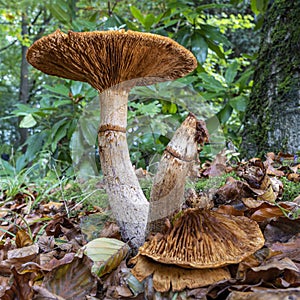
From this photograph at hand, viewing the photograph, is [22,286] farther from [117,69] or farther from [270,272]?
[117,69]

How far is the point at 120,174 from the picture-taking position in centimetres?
135

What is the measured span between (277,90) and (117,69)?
1686 mm

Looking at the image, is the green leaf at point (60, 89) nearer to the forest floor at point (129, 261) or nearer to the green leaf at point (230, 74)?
the green leaf at point (230, 74)

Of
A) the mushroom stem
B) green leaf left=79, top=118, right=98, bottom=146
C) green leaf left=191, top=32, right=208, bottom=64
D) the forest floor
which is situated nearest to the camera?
the forest floor

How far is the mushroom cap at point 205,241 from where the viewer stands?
0.85 m

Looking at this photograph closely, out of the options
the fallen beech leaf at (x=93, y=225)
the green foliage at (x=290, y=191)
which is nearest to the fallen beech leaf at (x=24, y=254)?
the fallen beech leaf at (x=93, y=225)

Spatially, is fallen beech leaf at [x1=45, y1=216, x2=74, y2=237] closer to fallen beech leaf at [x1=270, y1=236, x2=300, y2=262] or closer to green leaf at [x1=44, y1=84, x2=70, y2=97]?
fallen beech leaf at [x1=270, y1=236, x2=300, y2=262]

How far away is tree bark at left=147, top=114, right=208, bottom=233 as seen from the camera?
1042 millimetres

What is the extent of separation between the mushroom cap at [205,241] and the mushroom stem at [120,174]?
290 millimetres

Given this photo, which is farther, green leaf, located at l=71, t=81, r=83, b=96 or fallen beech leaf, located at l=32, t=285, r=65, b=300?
green leaf, located at l=71, t=81, r=83, b=96

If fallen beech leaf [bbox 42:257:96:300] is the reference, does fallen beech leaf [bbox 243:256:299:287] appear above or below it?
above

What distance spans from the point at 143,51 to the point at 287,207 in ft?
2.86

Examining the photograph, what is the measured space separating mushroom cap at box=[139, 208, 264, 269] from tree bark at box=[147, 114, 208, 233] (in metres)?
0.10

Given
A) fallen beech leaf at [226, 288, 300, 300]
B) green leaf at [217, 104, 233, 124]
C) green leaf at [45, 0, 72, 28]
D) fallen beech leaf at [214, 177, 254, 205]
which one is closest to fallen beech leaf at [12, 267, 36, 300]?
fallen beech leaf at [226, 288, 300, 300]
